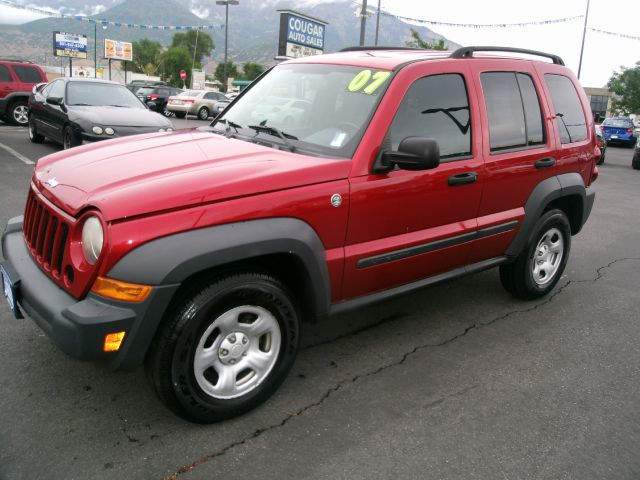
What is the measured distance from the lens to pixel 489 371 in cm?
346

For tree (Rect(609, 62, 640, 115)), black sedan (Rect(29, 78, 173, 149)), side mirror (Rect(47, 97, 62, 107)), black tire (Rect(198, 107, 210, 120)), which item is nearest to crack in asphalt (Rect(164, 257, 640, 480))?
black sedan (Rect(29, 78, 173, 149))

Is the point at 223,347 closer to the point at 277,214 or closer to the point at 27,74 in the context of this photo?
the point at 277,214

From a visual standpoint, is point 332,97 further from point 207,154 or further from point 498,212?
point 498,212

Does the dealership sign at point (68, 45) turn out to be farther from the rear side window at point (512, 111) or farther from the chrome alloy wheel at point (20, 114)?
the rear side window at point (512, 111)

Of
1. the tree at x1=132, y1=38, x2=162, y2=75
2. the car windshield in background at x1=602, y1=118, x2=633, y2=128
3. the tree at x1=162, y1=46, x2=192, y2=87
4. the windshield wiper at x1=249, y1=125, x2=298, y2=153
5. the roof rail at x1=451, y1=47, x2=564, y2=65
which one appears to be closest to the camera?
the windshield wiper at x1=249, y1=125, x2=298, y2=153

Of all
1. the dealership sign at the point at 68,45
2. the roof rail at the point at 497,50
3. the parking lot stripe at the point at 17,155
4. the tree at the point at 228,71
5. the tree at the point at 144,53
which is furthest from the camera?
the tree at the point at 144,53

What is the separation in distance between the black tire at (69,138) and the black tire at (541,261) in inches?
301

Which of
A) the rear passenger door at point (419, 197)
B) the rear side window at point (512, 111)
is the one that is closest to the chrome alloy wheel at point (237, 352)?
the rear passenger door at point (419, 197)

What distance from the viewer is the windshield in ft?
10.4

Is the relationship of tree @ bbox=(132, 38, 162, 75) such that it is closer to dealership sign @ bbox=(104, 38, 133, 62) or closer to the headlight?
dealership sign @ bbox=(104, 38, 133, 62)

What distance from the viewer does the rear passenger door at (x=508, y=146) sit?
374 centimetres

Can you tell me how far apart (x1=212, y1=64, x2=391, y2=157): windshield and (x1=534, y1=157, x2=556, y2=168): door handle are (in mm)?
1471

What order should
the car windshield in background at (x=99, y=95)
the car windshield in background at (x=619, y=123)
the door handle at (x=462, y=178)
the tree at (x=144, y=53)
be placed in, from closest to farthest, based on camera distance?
1. the door handle at (x=462, y=178)
2. the car windshield in background at (x=99, y=95)
3. the car windshield in background at (x=619, y=123)
4. the tree at (x=144, y=53)

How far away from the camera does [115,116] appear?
9578 millimetres
